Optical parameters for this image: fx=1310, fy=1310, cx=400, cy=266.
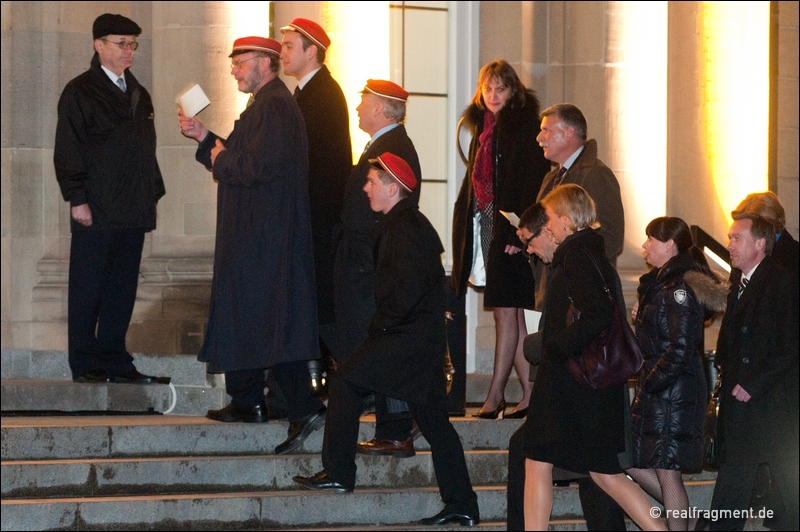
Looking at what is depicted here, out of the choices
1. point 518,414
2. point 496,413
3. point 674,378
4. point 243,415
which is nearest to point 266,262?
point 243,415

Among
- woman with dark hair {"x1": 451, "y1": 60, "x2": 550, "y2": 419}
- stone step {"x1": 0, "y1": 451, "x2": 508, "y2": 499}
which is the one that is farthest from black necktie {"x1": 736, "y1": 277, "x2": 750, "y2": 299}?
stone step {"x1": 0, "y1": 451, "x2": 508, "y2": 499}

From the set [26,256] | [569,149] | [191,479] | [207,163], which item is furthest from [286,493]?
[26,256]

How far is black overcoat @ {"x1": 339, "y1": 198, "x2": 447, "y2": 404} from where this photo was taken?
6957 mm

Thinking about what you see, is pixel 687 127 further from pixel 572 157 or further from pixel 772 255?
pixel 772 255

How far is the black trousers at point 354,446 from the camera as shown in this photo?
6.92 metres

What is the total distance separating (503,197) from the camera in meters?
8.45

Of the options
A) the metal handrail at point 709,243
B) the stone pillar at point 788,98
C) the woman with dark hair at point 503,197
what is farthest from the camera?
the stone pillar at point 788,98

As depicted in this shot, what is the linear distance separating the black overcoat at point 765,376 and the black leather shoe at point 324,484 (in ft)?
6.63

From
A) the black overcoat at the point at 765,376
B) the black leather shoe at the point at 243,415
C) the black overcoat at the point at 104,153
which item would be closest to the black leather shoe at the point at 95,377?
the black overcoat at the point at 104,153

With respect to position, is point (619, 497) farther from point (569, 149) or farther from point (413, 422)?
point (569, 149)

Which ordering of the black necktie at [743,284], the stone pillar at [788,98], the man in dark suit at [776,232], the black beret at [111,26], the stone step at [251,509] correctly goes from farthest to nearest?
the stone pillar at [788,98] < the black beret at [111,26] < the man in dark suit at [776,232] < the black necktie at [743,284] < the stone step at [251,509]

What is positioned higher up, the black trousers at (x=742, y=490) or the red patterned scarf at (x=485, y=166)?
the red patterned scarf at (x=485, y=166)

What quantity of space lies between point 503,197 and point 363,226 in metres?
1.11

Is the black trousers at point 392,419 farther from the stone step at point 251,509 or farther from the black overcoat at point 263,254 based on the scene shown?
the black overcoat at point 263,254
